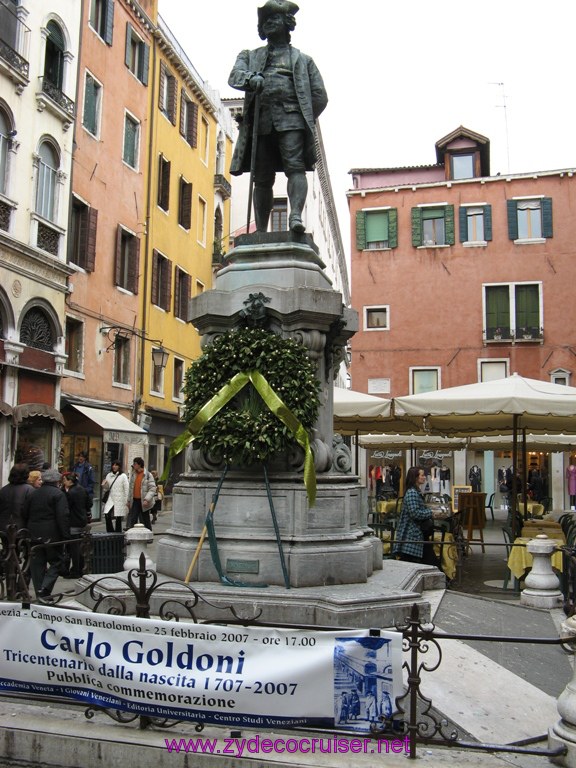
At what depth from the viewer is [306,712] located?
394cm

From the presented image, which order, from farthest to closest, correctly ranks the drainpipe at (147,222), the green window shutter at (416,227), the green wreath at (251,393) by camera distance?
the green window shutter at (416,227) → the drainpipe at (147,222) → the green wreath at (251,393)

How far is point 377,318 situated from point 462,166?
24.5 ft

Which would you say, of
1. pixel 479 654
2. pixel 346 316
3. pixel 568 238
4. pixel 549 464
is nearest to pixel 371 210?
pixel 568 238

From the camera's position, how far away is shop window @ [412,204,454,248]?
30844 mm

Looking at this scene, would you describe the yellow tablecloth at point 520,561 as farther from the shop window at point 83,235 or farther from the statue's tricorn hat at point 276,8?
the shop window at point 83,235

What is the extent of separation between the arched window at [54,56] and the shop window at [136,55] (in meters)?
4.94

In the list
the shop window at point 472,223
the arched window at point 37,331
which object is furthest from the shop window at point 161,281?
the shop window at point 472,223

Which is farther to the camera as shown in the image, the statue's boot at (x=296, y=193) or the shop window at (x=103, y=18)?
the shop window at (x=103, y=18)

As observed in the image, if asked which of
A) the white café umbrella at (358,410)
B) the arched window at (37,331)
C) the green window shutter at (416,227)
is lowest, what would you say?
the white café umbrella at (358,410)

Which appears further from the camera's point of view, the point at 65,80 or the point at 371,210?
the point at 371,210

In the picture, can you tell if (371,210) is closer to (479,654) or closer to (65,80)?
(65,80)

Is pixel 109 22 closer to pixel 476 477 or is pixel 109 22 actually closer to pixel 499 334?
pixel 499 334

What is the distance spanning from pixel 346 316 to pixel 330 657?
456cm

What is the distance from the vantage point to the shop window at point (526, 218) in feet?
98.9
